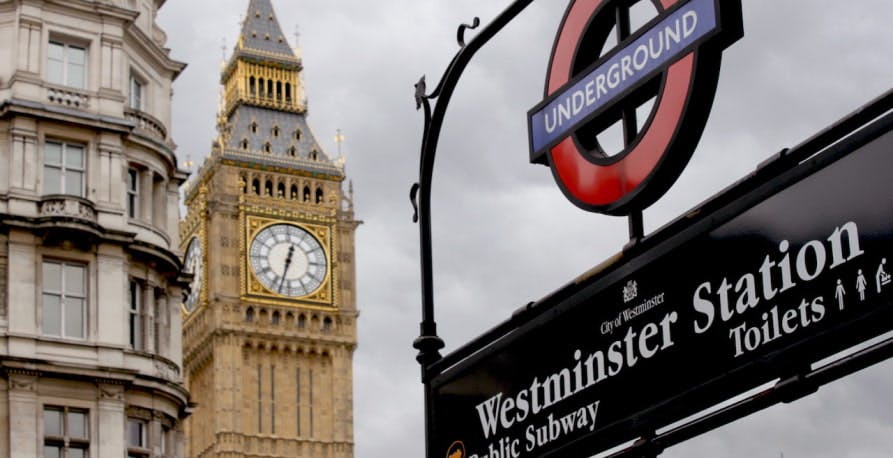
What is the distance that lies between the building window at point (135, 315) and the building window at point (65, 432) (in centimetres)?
278

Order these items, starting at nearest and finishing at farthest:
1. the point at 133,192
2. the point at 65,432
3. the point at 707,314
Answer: the point at 707,314
the point at 65,432
the point at 133,192

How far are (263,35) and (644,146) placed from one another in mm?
119278

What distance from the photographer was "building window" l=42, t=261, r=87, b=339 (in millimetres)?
38938

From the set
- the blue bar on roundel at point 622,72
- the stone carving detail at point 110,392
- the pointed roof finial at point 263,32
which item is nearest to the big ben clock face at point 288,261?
the pointed roof finial at point 263,32

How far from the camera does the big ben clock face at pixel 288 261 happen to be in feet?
376

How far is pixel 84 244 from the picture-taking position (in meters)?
39.5

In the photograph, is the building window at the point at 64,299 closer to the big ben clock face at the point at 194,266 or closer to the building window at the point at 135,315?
the building window at the point at 135,315

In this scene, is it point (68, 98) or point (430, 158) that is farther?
point (68, 98)

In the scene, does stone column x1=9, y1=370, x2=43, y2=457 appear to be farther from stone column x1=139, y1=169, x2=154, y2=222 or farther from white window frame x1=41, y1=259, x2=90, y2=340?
stone column x1=139, y1=169, x2=154, y2=222

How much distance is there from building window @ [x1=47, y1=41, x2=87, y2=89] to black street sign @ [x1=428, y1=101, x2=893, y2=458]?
Result: 35777mm

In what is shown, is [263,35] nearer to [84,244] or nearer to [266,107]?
[266,107]

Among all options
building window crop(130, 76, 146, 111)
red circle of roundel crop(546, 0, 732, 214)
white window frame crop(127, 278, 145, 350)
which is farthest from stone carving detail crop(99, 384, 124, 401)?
red circle of roundel crop(546, 0, 732, 214)

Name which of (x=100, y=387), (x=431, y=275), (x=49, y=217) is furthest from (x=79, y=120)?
(x=431, y=275)

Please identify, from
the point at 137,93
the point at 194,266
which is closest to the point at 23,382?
the point at 137,93
